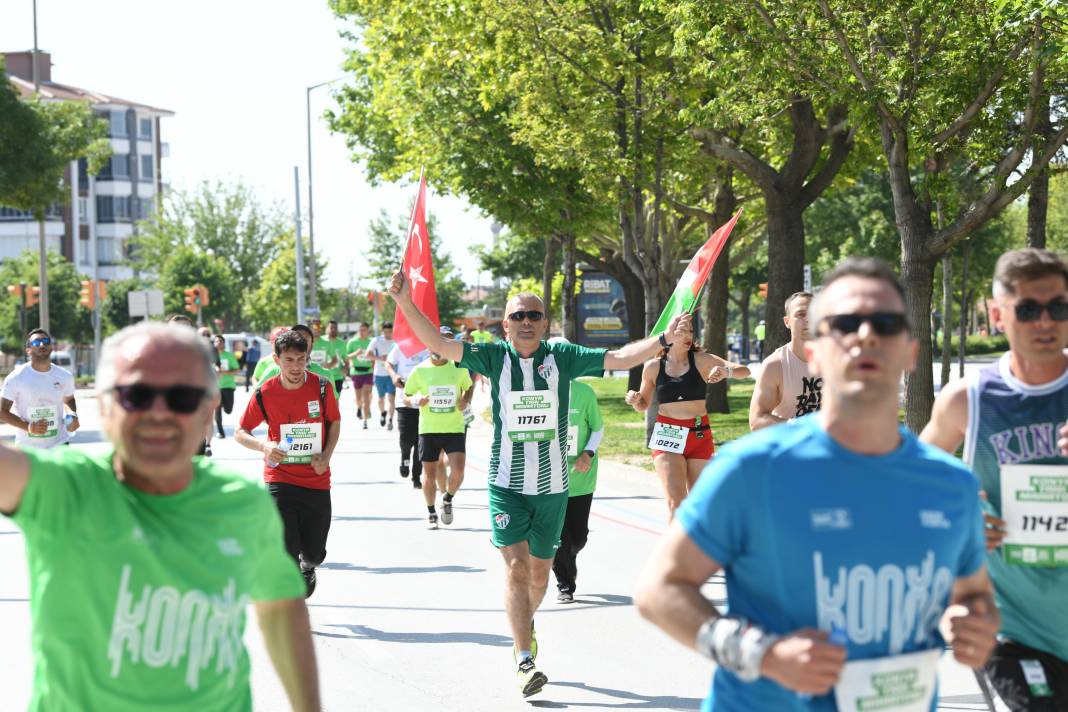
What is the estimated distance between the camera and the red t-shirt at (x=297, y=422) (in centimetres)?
894

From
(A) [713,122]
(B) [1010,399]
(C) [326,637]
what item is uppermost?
(A) [713,122]

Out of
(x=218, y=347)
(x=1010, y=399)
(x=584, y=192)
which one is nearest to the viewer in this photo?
(x=1010, y=399)

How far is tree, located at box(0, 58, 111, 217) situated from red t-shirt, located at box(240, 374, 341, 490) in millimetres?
23963

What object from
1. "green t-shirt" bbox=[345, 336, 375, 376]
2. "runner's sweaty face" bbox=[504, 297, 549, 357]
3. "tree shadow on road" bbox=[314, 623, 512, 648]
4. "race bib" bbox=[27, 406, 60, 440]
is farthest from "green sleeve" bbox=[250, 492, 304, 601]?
"green t-shirt" bbox=[345, 336, 375, 376]

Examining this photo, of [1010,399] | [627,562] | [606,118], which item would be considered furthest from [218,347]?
[1010,399]

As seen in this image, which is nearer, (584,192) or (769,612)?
(769,612)

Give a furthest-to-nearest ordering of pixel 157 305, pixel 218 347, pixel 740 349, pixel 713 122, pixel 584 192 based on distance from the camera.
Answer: pixel 740 349 → pixel 157 305 → pixel 584 192 → pixel 218 347 → pixel 713 122

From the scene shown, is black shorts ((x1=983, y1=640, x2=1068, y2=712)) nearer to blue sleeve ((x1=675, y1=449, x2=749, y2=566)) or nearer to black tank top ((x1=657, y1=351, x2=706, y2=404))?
blue sleeve ((x1=675, y1=449, x2=749, y2=566))

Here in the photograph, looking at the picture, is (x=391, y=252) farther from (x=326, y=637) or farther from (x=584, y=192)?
(x=326, y=637)

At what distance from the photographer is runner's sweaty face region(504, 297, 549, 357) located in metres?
7.70

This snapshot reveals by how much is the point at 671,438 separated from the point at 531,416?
295 centimetres

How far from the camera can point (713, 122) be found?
57.9 ft

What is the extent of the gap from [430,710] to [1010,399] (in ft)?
11.6

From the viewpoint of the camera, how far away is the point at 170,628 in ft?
10.0
